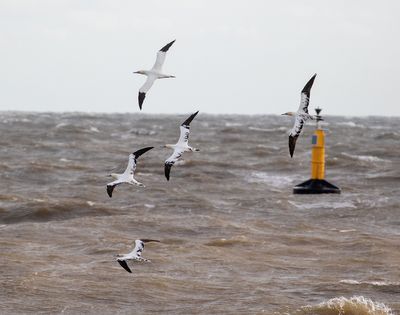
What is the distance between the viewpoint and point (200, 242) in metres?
17.4

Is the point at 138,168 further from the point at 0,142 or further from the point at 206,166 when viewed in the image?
the point at 0,142

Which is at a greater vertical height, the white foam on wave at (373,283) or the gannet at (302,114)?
the gannet at (302,114)

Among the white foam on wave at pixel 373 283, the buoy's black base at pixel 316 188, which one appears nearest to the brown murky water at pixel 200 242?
the white foam on wave at pixel 373 283

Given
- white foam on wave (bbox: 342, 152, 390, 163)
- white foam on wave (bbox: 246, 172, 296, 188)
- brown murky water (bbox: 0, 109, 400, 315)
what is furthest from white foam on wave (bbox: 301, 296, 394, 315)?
white foam on wave (bbox: 342, 152, 390, 163)

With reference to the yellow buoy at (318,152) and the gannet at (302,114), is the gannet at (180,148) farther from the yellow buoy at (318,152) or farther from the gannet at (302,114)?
the yellow buoy at (318,152)

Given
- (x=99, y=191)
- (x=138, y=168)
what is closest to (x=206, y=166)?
(x=138, y=168)

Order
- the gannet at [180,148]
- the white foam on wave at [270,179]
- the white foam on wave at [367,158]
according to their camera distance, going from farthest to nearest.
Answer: the white foam on wave at [367,158]
the white foam on wave at [270,179]
the gannet at [180,148]

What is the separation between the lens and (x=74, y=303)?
12562 millimetres

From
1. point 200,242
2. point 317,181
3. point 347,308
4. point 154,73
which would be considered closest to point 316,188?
point 317,181

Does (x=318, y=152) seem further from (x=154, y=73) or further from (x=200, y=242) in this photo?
(x=154, y=73)

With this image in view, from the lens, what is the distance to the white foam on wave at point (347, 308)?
40.4 ft

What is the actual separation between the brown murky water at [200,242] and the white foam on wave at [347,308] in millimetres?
17

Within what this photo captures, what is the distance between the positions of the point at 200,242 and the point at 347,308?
17.5ft

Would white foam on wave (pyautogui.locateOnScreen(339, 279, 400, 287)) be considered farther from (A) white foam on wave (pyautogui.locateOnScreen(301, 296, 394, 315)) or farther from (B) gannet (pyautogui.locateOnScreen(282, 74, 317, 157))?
(B) gannet (pyautogui.locateOnScreen(282, 74, 317, 157))
